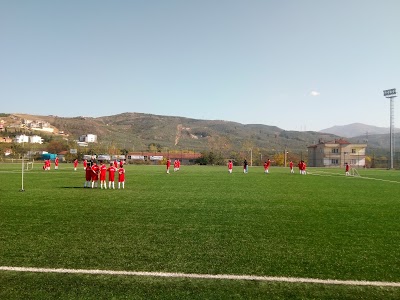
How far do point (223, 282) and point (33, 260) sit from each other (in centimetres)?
320

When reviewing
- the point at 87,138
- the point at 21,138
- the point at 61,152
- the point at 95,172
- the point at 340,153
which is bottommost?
the point at 95,172

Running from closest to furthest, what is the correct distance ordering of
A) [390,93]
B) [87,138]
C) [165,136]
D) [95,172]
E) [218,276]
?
[218,276]
[95,172]
[390,93]
[87,138]
[165,136]

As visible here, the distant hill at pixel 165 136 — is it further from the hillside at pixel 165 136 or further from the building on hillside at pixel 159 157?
the building on hillside at pixel 159 157

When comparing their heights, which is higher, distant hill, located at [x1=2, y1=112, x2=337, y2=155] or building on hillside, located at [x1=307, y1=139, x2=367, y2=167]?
distant hill, located at [x1=2, y1=112, x2=337, y2=155]

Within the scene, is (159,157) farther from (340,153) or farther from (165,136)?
(165,136)

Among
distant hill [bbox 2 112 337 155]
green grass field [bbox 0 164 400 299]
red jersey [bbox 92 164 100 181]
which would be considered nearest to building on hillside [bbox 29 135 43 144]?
distant hill [bbox 2 112 337 155]

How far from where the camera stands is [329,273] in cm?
530

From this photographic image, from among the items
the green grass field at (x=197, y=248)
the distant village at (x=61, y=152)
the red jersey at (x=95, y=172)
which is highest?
the distant village at (x=61, y=152)

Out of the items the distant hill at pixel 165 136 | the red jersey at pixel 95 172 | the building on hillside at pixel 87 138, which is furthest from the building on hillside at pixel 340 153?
the building on hillside at pixel 87 138

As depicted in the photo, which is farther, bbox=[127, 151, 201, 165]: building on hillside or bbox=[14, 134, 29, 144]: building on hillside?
bbox=[14, 134, 29, 144]: building on hillside

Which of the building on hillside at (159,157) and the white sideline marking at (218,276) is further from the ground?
the building on hillside at (159,157)

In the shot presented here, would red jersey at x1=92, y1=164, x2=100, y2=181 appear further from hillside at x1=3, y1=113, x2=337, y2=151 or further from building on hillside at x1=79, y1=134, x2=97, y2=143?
building on hillside at x1=79, y1=134, x2=97, y2=143

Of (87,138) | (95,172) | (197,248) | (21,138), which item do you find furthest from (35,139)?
(197,248)

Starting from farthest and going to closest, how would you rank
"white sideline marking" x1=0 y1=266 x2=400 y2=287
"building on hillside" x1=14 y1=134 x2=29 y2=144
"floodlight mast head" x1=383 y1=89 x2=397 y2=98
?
"building on hillside" x1=14 y1=134 x2=29 y2=144 < "floodlight mast head" x1=383 y1=89 x2=397 y2=98 < "white sideline marking" x1=0 y1=266 x2=400 y2=287
